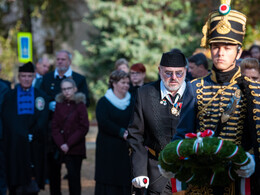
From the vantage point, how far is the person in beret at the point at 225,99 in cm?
382

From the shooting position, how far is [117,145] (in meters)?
7.68

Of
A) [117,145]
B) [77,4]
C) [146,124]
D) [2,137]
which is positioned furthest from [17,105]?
[77,4]

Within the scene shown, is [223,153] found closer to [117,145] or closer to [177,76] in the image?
[177,76]

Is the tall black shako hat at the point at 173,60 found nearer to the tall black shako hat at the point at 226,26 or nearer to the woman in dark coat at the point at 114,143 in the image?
the tall black shako hat at the point at 226,26

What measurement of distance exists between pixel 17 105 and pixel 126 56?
43.7ft

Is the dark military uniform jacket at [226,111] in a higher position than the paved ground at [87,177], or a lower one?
higher

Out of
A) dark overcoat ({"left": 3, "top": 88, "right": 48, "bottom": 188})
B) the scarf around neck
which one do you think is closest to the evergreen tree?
dark overcoat ({"left": 3, "top": 88, "right": 48, "bottom": 188})

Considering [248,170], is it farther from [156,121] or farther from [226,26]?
[156,121]

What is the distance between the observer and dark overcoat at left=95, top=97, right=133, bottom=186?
7574mm

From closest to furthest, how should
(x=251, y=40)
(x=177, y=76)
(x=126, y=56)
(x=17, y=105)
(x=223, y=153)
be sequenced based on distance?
(x=223, y=153) < (x=177, y=76) < (x=17, y=105) < (x=251, y=40) < (x=126, y=56)

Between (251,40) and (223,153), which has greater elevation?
(251,40)

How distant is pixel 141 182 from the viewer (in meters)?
5.17

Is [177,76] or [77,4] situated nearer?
[177,76]

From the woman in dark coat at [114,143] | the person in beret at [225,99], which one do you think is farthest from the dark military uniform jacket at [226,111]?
the woman in dark coat at [114,143]
